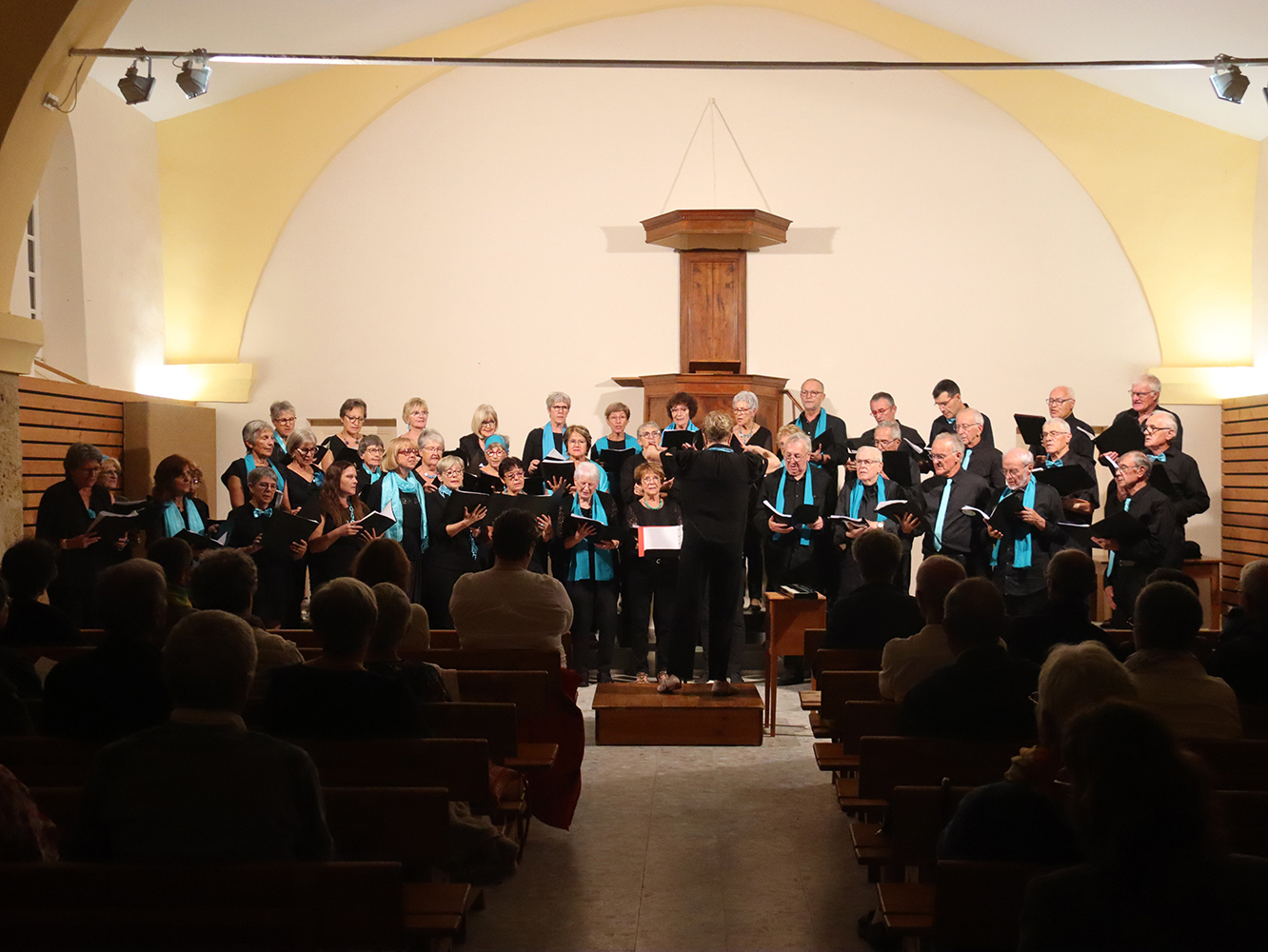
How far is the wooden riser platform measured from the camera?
574cm

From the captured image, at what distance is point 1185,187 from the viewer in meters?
10.1

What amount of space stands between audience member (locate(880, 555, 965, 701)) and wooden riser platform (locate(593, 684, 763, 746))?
190 centimetres

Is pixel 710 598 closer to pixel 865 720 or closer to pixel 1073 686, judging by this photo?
pixel 865 720

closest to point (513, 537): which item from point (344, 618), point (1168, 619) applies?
point (344, 618)


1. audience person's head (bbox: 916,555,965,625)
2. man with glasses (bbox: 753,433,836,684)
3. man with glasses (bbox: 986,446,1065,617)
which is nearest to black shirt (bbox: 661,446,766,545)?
man with glasses (bbox: 753,433,836,684)

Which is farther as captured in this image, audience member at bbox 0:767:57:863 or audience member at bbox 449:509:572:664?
audience member at bbox 449:509:572:664

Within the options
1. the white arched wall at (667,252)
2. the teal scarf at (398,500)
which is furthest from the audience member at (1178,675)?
the white arched wall at (667,252)

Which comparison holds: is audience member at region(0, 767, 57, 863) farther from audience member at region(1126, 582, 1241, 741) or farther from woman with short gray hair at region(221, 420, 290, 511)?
woman with short gray hair at region(221, 420, 290, 511)

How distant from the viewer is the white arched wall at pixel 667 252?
10352mm

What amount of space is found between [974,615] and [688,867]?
1.37 meters

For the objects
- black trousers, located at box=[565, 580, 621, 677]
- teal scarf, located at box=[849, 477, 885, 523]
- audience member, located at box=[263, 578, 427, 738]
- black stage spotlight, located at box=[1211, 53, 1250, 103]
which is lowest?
black trousers, located at box=[565, 580, 621, 677]

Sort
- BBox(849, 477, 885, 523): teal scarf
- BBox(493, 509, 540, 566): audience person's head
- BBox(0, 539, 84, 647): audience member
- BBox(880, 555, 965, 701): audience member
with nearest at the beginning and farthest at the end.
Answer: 1. BBox(880, 555, 965, 701): audience member
2. BBox(0, 539, 84, 647): audience member
3. BBox(493, 509, 540, 566): audience person's head
4. BBox(849, 477, 885, 523): teal scarf

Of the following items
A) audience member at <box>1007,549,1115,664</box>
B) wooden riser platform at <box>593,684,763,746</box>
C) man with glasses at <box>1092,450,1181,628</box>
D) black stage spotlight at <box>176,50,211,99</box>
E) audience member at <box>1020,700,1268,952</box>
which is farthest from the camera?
black stage spotlight at <box>176,50,211,99</box>

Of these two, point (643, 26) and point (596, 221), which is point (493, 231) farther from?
point (643, 26)
